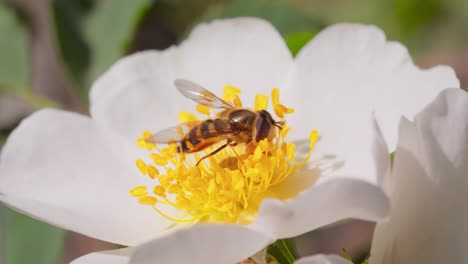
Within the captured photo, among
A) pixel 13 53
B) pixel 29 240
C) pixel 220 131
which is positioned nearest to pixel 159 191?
pixel 220 131

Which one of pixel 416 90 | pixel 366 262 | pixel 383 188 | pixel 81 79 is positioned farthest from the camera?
pixel 81 79

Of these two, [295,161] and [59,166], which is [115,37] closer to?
[59,166]

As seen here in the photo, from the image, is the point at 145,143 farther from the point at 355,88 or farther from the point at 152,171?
the point at 355,88

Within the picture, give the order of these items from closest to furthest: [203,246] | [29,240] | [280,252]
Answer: [203,246]
[280,252]
[29,240]

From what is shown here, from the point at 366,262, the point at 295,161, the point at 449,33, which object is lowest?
the point at 366,262

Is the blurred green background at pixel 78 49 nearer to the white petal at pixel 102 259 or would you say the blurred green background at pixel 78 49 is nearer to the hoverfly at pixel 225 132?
the hoverfly at pixel 225 132

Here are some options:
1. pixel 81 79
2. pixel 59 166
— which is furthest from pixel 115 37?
pixel 59 166

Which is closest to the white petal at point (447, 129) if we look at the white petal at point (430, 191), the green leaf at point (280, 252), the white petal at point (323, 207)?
the white petal at point (430, 191)
